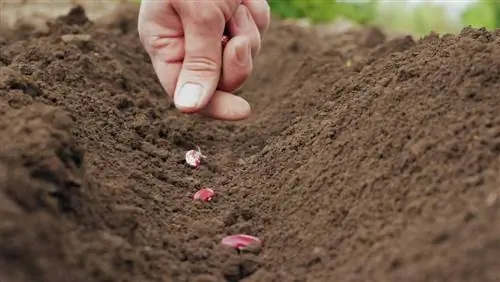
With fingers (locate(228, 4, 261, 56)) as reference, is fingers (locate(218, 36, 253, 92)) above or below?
below

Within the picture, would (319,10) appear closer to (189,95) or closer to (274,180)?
(189,95)

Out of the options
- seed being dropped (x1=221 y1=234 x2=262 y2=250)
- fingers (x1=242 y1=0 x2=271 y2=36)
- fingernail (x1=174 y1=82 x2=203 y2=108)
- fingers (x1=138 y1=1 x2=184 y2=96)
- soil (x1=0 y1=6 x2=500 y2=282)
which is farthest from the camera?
fingers (x1=242 y1=0 x2=271 y2=36)

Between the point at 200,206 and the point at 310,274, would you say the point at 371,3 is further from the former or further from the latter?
the point at 310,274

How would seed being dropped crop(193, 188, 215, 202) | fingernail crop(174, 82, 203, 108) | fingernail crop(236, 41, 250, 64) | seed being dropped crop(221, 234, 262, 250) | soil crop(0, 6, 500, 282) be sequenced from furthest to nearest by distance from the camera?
1. fingernail crop(236, 41, 250, 64)
2. fingernail crop(174, 82, 203, 108)
3. seed being dropped crop(193, 188, 215, 202)
4. seed being dropped crop(221, 234, 262, 250)
5. soil crop(0, 6, 500, 282)

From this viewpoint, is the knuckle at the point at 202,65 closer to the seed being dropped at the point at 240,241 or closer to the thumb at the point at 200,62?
the thumb at the point at 200,62

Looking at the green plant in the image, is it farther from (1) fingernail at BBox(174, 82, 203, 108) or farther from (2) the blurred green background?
(1) fingernail at BBox(174, 82, 203, 108)

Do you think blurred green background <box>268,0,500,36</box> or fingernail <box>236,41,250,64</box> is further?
blurred green background <box>268,0,500,36</box>

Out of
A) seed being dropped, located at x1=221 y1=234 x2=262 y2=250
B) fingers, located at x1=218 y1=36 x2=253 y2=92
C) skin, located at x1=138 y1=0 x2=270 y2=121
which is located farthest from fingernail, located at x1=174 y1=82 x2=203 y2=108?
seed being dropped, located at x1=221 y1=234 x2=262 y2=250
